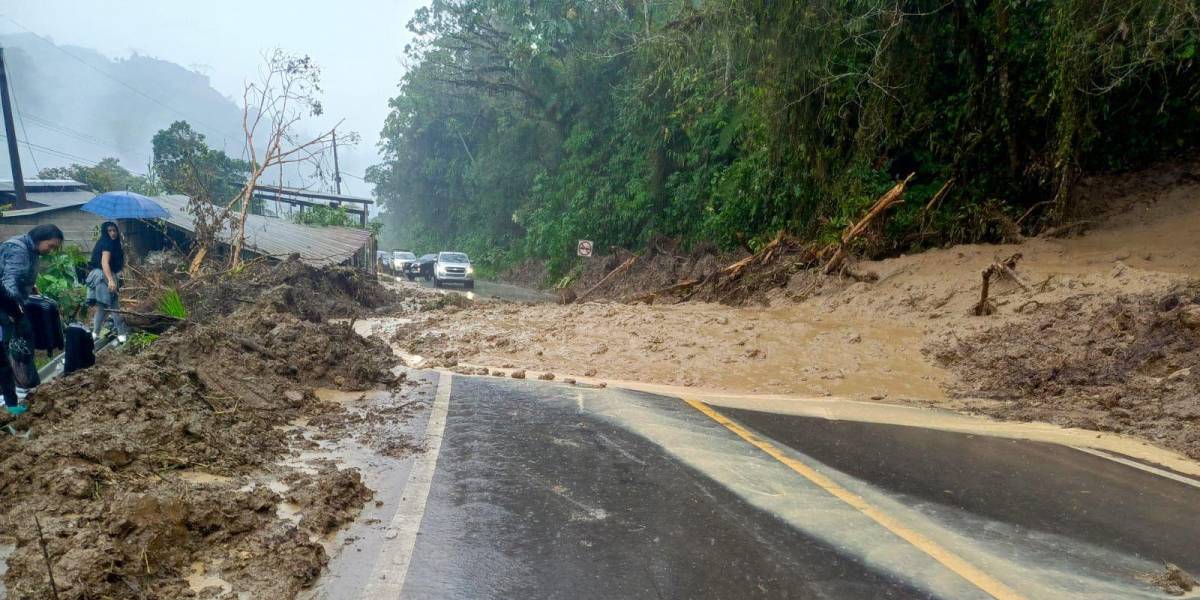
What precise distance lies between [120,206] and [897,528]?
1191 centimetres

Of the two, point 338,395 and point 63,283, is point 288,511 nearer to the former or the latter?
point 338,395

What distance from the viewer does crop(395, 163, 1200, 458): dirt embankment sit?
809 centimetres

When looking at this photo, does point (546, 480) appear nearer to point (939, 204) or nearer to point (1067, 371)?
point (1067, 371)

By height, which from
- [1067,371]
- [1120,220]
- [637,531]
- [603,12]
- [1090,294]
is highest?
[603,12]

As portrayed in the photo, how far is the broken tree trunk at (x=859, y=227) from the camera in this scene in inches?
573

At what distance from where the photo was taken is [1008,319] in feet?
34.3

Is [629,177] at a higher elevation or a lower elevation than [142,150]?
lower

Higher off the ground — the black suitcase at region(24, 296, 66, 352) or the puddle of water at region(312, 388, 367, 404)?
the black suitcase at region(24, 296, 66, 352)

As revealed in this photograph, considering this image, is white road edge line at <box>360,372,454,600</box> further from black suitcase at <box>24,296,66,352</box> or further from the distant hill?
the distant hill

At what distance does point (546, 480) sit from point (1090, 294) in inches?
319

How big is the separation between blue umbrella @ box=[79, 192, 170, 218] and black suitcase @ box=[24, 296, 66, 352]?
16.3 ft

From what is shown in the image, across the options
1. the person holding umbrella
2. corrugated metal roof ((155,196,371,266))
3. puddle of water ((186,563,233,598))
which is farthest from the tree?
puddle of water ((186,563,233,598))

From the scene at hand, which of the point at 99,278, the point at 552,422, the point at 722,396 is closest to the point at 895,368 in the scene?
the point at 722,396

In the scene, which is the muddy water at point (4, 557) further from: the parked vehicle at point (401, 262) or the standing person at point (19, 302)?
the parked vehicle at point (401, 262)
